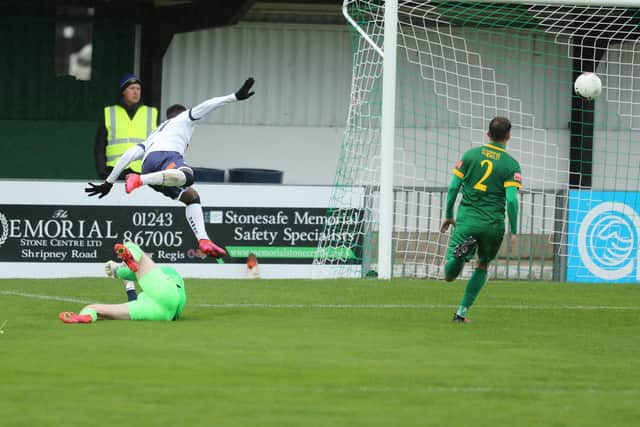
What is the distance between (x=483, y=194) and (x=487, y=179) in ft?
0.47

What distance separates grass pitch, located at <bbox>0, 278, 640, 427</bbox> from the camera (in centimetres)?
756

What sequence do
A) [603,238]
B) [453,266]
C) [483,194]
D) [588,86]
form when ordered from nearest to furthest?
[483,194] → [453,266] → [588,86] → [603,238]

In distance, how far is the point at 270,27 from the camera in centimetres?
2698

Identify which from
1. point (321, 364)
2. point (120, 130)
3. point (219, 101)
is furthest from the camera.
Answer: point (120, 130)

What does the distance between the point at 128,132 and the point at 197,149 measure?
11.2 meters

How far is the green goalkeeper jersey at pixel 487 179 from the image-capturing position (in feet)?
39.1

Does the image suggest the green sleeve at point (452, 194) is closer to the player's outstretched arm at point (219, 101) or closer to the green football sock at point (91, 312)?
the player's outstretched arm at point (219, 101)

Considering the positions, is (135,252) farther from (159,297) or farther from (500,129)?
(500,129)

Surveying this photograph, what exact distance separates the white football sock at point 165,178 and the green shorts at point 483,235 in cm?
276

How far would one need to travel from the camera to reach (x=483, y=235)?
1203 cm

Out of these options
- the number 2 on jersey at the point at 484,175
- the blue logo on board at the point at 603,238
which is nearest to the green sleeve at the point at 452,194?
the number 2 on jersey at the point at 484,175

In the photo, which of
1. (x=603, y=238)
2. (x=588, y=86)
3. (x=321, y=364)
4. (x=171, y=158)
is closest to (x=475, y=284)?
(x=321, y=364)

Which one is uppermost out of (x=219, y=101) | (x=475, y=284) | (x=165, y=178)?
(x=219, y=101)

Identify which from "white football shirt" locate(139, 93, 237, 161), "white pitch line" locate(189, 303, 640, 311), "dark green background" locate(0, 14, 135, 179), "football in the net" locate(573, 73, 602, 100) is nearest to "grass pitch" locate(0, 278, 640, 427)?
"white pitch line" locate(189, 303, 640, 311)
